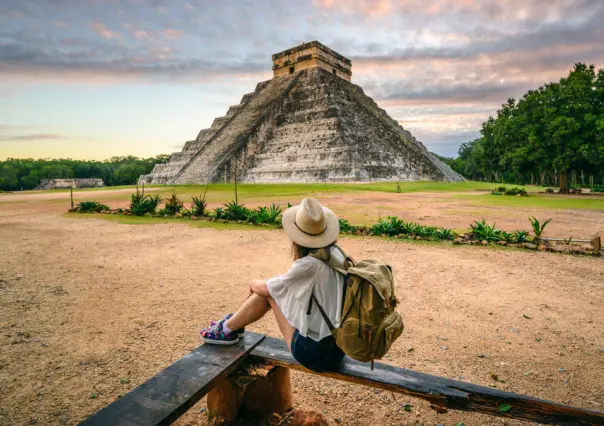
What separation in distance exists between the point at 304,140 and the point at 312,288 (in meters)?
28.3

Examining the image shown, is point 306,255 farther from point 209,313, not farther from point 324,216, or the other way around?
point 209,313

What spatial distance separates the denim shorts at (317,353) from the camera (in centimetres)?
212

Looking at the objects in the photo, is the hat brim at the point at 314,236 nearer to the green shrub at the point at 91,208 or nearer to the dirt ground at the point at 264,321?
the dirt ground at the point at 264,321

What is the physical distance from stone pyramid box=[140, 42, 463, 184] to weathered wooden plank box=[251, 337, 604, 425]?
23373 millimetres

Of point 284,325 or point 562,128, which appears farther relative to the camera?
point 562,128

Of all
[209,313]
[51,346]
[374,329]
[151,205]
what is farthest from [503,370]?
[151,205]

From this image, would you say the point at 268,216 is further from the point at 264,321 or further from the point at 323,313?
the point at 323,313

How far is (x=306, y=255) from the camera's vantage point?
Result: 7.52 ft

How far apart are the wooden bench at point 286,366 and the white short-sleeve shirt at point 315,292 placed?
283 mm

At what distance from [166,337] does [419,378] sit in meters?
2.43

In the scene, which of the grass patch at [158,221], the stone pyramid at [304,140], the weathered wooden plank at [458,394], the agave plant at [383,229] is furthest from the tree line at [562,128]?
the weathered wooden plank at [458,394]

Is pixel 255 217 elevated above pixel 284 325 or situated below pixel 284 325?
above

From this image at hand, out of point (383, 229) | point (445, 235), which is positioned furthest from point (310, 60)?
point (445, 235)

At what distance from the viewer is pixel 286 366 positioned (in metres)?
2.32
